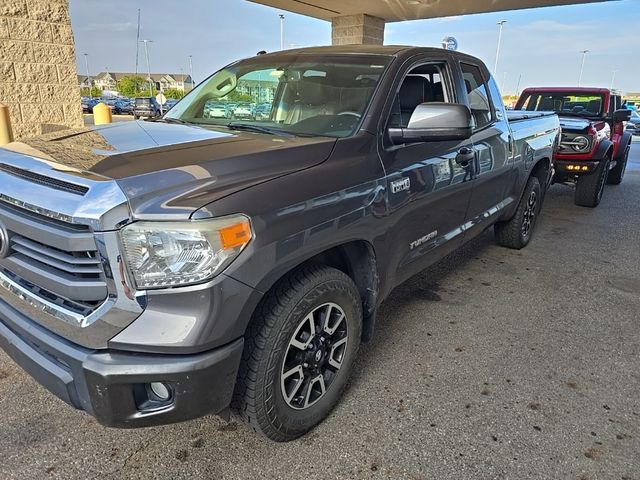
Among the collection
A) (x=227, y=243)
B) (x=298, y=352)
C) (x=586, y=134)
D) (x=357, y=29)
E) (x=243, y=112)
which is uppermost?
(x=357, y=29)

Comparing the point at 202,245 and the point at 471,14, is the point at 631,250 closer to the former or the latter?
the point at 202,245

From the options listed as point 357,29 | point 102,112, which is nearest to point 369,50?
point 102,112

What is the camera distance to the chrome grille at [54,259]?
5.49 feet

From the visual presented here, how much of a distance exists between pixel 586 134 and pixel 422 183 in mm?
Answer: 5558

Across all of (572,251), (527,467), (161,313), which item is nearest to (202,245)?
(161,313)

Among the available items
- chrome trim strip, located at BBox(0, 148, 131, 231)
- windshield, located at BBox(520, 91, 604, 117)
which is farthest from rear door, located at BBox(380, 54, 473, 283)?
windshield, located at BBox(520, 91, 604, 117)

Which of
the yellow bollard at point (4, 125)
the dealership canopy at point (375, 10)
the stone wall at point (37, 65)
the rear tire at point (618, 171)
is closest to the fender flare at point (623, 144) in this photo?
the rear tire at point (618, 171)

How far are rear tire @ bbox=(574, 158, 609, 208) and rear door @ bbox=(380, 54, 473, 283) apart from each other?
5006mm

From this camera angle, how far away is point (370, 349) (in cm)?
312

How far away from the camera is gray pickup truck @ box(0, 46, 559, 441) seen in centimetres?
164

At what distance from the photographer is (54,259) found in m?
1.80

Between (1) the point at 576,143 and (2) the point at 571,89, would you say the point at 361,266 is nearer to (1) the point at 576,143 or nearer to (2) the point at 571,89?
(1) the point at 576,143

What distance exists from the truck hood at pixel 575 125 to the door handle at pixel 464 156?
4722 mm

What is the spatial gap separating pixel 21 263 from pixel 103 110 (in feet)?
17.4
